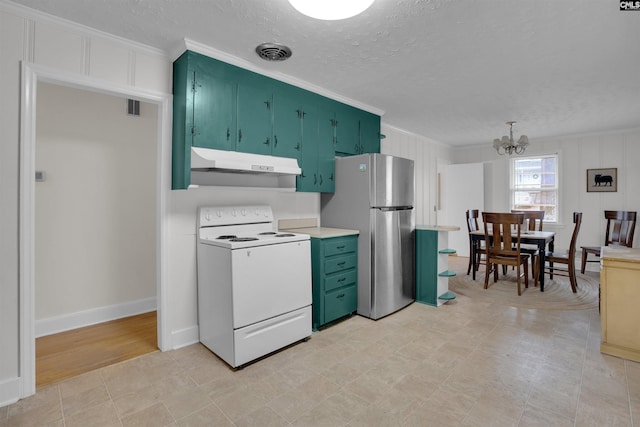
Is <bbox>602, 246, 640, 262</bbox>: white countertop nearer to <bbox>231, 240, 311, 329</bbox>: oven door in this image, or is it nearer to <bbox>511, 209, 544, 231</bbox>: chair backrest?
<bbox>511, 209, 544, 231</bbox>: chair backrest

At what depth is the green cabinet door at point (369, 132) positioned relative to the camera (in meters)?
3.99

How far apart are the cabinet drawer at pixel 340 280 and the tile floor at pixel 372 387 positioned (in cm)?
45

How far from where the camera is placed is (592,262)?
549cm

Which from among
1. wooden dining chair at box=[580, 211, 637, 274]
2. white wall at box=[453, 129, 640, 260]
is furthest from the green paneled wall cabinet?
white wall at box=[453, 129, 640, 260]

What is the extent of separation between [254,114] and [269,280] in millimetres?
1447

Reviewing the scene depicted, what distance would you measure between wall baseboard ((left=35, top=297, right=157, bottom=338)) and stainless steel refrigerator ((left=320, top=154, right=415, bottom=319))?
89.4 inches

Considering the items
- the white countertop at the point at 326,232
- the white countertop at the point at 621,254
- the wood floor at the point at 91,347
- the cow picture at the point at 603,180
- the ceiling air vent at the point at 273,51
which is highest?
the ceiling air vent at the point at 273,51

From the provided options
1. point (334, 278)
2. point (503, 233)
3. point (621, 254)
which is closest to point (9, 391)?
point (334, 278)

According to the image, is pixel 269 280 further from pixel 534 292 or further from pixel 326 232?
pixel 534 292

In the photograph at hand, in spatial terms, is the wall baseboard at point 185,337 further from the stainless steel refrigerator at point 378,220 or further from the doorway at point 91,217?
the stainless steel refrigerator at point 378,220

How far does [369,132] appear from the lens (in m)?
4.10

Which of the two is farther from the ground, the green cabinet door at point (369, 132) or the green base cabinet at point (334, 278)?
the green cabinet door at point (369, 132)

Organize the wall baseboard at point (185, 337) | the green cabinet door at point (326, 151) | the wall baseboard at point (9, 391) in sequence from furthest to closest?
the green cabinet door at point (326, 151) < the wall baseboard at point (185, 337) < the wall baseboard at point (9, 391)

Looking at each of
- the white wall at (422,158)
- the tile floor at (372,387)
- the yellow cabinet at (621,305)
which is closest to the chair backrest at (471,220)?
the white wall at (422,158)
